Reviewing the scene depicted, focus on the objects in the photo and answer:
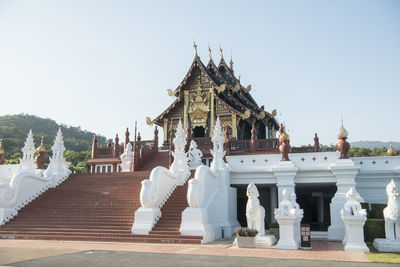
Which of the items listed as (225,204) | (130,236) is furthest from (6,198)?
(225,204)

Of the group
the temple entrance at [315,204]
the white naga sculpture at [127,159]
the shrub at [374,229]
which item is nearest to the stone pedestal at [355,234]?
→ the shrub at [374,229]

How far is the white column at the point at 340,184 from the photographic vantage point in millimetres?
13195

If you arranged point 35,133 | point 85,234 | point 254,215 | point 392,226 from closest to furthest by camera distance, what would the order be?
point 392,226 < point 254,215 < point 85,234 < point 35,133

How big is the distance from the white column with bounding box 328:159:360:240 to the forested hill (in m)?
47.3

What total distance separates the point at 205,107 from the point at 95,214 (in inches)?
576

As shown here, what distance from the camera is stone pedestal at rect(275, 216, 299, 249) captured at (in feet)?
33.1

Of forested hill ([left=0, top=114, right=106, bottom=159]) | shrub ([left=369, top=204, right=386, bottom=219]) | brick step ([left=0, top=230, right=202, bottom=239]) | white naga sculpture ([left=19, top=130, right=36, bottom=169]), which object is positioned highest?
forested hill ([left=0, top=114, right=106, bottom=159])

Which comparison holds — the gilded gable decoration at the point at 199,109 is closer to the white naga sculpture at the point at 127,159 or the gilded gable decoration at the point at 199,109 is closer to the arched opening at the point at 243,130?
the arched opening at the point at 243,130

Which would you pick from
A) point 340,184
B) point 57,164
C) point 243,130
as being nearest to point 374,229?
point 340,184

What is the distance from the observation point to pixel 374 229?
11.2 m

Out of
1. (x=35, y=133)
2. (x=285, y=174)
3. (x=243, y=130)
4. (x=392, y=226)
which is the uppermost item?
(x=35, y=133)

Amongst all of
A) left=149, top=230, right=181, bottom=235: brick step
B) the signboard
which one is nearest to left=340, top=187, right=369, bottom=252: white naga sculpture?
the signboard

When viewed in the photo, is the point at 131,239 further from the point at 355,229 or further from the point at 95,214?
the point at 355,229

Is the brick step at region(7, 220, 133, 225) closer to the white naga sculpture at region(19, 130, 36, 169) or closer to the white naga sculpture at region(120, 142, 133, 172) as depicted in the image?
the white naga sculpture at region(19, 130, 36, 169)
